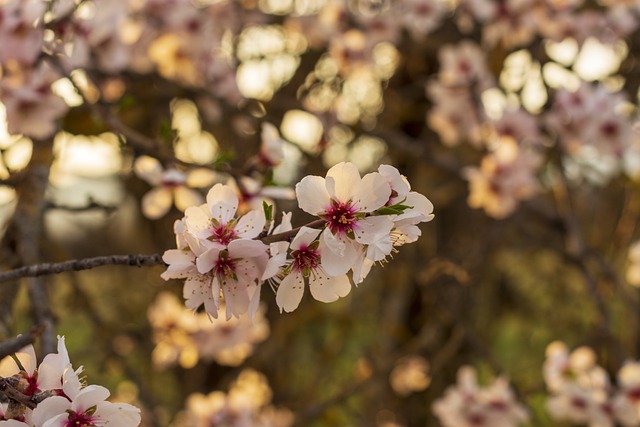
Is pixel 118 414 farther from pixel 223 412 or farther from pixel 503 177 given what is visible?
pixel 503 177

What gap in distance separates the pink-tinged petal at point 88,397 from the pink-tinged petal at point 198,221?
6.5 inches

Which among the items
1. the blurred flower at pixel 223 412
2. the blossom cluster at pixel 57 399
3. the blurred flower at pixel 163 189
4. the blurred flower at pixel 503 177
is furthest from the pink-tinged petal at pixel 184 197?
the blurred flower at pixel 503 177

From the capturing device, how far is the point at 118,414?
68cm

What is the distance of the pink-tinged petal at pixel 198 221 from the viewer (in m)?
0.75

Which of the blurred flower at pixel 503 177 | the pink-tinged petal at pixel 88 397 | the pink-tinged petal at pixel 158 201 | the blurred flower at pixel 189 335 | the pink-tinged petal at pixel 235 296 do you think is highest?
the pink-tinged petal at pixel 88 397

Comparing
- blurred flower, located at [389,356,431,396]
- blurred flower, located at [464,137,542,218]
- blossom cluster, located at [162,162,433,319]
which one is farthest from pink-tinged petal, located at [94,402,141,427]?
blurred flower, located at [389,356,431,396]

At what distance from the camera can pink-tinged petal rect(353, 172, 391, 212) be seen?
74 cm

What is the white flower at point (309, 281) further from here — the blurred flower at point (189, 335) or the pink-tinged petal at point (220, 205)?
the blurred flower at point (189, 335)

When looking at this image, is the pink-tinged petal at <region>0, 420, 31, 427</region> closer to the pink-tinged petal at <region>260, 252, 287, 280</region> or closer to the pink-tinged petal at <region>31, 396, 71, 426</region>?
the pink-tinged petal at <region>31, 396, 71, 426</region>

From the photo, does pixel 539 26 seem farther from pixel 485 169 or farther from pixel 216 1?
pixel 216 1

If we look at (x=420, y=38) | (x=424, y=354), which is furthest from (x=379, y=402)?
(x=420, y=38)

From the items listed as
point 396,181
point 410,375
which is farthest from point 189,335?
point 396,181

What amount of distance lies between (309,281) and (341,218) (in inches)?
2.9

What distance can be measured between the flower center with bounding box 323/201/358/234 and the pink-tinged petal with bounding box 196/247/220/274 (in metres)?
0.11
